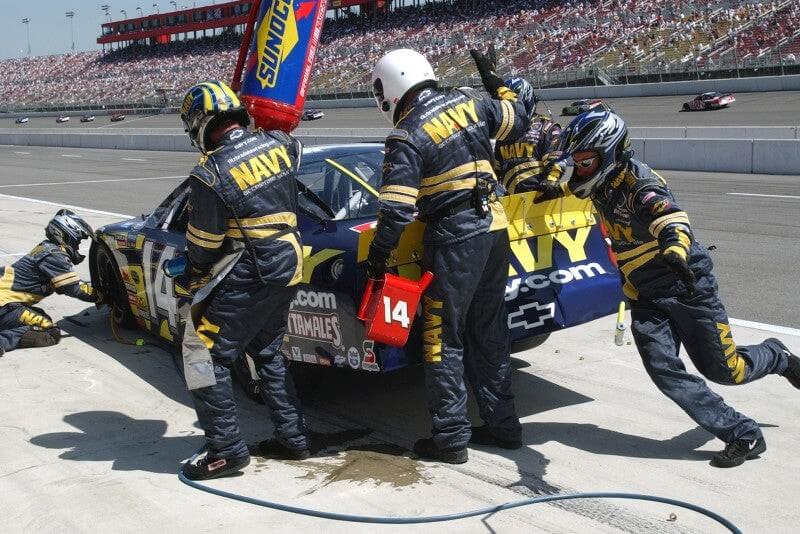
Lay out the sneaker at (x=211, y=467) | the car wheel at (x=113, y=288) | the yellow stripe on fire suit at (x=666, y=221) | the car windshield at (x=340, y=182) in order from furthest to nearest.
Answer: the car wheel at (x=113, y=288) < the car windshield at (x=340, y=182) < the sneaker at (x=211, y=467) < the yellow stripe on fire suit at (x=666, y=221)

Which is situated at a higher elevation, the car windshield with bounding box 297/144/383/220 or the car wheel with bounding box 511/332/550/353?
the car windshield with bounding box 297/144/383/220

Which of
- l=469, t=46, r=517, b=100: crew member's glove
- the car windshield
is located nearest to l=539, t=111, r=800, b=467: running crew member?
l=469, t=46, r=517, b=100: crew member's glove

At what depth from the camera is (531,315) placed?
490cm

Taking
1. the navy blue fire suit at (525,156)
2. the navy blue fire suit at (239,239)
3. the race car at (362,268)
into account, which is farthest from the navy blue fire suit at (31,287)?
the navy blue fire suit at (525,156)

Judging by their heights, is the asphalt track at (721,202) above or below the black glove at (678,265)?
below

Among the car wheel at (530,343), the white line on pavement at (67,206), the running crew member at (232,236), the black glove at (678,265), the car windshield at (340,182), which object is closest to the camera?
the black glove at (678,265)

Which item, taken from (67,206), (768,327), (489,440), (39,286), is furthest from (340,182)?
(67,206)

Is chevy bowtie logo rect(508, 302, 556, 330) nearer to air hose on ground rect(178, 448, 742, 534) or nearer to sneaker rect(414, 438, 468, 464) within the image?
sneaker rect(414, 438, 468, 464)

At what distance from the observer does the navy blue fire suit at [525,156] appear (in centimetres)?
704

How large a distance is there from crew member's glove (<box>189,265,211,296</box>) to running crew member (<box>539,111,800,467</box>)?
180 cm

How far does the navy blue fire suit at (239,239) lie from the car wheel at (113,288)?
3.03 metres

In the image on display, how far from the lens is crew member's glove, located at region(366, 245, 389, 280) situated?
428cm

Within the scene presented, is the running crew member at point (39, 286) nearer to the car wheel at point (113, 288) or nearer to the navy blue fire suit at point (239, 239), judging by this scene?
the car wheel at point (113, 288)

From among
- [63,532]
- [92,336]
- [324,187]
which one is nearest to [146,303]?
[92,336]
